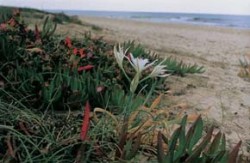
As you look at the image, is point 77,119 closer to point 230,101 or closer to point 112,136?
point 112,136

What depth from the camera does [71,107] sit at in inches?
103

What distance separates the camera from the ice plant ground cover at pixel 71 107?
186 centimetres

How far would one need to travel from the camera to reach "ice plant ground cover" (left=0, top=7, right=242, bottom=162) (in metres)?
1.86

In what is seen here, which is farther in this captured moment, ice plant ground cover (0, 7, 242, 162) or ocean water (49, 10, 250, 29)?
ocean water (49, 10, 250, 29)

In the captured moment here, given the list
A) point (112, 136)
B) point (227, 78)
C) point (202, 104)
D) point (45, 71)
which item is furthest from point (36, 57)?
point (227, 78)

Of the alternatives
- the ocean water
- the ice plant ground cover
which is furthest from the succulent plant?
the ocean water

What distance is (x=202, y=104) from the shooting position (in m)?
3.22

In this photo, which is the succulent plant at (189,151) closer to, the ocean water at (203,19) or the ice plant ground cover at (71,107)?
the ice plant ground cover at (71,107)

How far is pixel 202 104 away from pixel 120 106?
37.1 inches

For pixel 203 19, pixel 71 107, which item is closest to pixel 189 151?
pixel 71 107

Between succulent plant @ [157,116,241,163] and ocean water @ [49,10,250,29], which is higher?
succulent plant @ [157,116,241,163]

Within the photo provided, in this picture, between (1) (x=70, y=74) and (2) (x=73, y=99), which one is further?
(1) (x=70, y=74)

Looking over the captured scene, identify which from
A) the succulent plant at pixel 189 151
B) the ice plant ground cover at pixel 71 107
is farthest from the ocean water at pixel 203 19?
the succulent plant at pixel 189 151

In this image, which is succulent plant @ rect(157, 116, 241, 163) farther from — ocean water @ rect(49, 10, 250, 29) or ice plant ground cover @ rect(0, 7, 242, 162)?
ocean water @ rect(49, 10, 250, 29)
